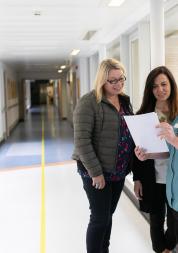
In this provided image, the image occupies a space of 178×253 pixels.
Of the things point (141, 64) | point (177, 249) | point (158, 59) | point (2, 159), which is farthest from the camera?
point (2, 159)

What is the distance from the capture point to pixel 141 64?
5242mm

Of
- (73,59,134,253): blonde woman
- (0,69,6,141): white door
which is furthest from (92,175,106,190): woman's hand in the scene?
(0,69,6,141): white door

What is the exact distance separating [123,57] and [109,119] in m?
4.24

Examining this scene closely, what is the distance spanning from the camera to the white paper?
204 centimetres

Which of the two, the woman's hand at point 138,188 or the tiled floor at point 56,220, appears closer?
the woman's hand at point 138,188

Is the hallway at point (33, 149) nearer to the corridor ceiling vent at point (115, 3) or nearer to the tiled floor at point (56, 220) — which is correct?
the tiled floor at point (56, 220)

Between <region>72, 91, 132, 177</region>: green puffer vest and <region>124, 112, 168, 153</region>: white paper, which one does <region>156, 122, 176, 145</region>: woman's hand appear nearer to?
<region>124, 112, 168, 153</region>: white paper

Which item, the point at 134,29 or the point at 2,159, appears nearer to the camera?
the point at 134,29

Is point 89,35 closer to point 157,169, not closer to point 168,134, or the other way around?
point 157,169

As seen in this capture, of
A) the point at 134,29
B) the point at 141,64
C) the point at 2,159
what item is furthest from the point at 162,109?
the point at 2,159

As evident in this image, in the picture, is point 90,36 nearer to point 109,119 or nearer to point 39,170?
point 39,170

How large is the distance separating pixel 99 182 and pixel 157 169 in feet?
1.54

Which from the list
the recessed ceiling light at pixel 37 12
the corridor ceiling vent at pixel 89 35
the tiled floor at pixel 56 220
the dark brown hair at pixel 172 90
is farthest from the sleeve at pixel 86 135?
the corridor ceiling vent at pixel 89 35

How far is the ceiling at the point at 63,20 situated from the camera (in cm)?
427
